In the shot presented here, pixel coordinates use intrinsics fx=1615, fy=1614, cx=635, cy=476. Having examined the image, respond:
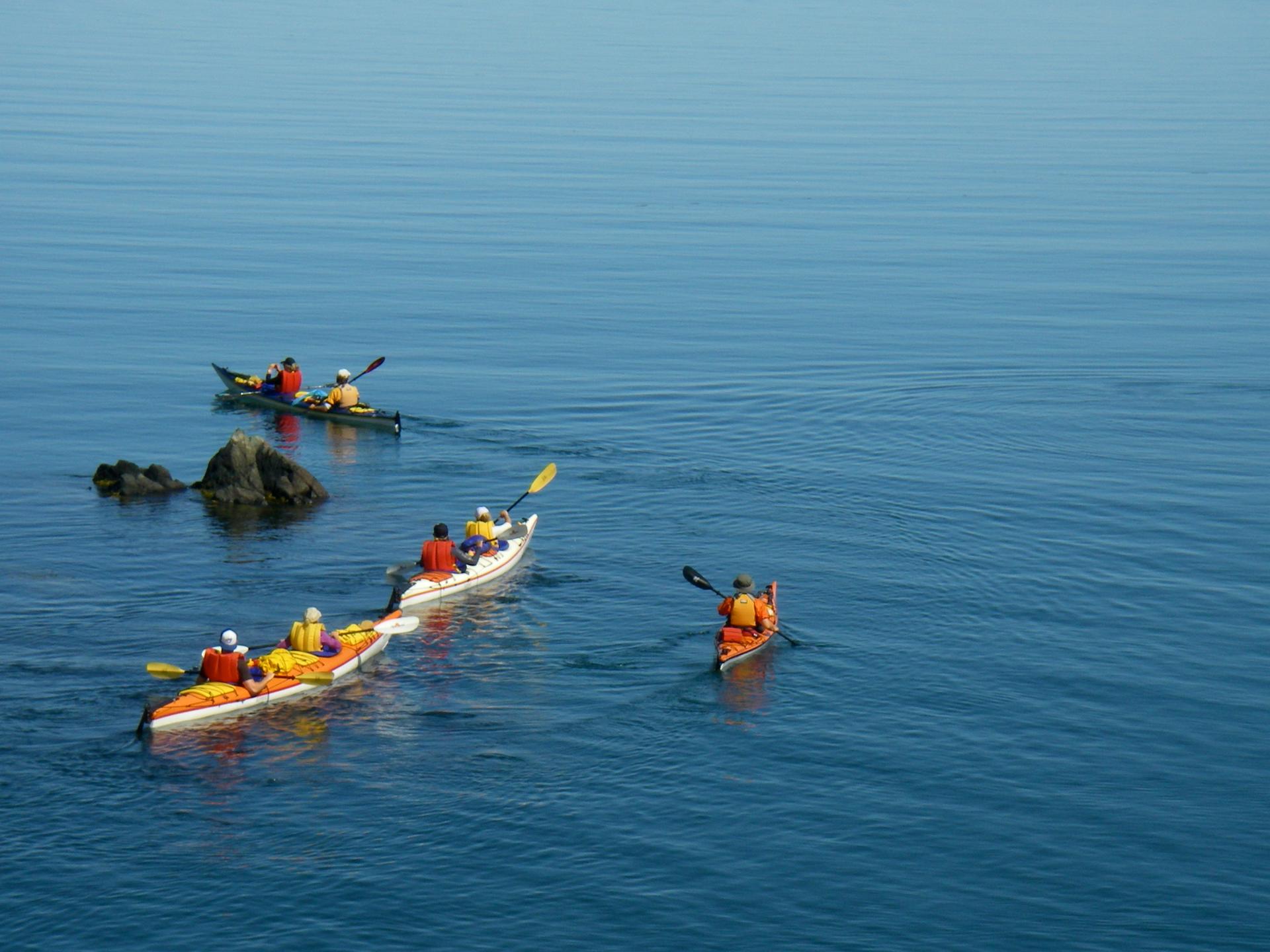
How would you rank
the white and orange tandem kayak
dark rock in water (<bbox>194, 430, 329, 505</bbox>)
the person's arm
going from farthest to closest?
1. dark rock in water (<bbox>194, 430, 329, 505</bbox>)
2. the person's arm
3. the white and orange tandem kayak

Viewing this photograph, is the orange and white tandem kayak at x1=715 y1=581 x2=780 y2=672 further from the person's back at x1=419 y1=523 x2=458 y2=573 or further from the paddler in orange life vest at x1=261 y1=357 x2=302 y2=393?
the paddler in orange life vest at x1=261 y1=357 x2=302 y2=393

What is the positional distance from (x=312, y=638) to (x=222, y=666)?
113 inches

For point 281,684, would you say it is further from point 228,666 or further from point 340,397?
point 340,397

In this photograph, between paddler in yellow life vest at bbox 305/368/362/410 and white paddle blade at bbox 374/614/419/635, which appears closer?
white paddle blade at bbox 374/614/419/635

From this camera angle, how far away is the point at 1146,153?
479 feet

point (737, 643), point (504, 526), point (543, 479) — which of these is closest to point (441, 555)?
point (504, 526)

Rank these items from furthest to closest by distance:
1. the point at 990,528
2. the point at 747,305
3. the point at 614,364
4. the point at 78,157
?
the point at 78,157
the point at 747,305
the point at 614,364
the point at 990,528

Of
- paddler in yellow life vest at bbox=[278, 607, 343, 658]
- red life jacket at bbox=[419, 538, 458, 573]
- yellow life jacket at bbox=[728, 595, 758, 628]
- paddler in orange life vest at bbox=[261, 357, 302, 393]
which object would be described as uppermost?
paddler in orange life vest at bbox=[261, 357, 302, 393]

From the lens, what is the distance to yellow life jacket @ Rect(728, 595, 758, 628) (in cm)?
4459

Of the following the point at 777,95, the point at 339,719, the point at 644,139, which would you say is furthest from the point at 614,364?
the point at 777,95

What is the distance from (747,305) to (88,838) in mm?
61733

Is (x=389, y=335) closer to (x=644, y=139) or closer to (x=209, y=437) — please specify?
(x=209, y=437)

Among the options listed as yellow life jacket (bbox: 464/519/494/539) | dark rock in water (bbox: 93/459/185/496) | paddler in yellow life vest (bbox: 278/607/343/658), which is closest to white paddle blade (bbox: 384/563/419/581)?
yellow life jacket (bbox: 464/519/494/539)

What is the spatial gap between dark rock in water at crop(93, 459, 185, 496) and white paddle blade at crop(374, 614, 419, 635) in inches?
710
